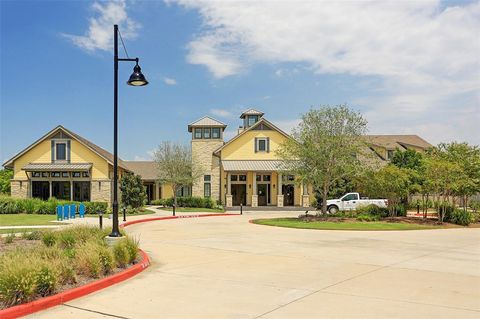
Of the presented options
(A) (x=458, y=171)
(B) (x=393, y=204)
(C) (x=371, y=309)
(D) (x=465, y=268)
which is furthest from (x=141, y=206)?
(C) (x=371, y=309)

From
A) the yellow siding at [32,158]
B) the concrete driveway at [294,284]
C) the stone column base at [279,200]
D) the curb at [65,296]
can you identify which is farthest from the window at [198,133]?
the curb at [65,296]

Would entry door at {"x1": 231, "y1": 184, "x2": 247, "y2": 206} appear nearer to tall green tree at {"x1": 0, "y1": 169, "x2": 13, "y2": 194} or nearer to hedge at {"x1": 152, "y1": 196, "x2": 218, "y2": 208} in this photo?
hedge at {"x1": 152, "y1": 196, "x2": 218, "y2": 208}

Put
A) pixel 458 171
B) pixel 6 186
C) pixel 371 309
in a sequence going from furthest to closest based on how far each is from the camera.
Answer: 1. pixel 6 186
2. pixel 458 171
3. pixel 371 309

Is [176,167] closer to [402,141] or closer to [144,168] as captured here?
[144,168]

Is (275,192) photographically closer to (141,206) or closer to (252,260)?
(141,206)

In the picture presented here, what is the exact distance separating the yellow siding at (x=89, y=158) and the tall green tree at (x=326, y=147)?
73.4ft

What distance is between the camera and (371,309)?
704cm

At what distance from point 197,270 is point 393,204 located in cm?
2192

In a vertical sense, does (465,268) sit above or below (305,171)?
below

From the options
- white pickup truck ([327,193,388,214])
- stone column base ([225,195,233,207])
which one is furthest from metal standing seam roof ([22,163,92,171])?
white pickup truck ([327,193,388,214])

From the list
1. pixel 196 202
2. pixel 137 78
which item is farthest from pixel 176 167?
pixel 137 78

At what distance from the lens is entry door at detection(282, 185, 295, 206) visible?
48625 millimetres

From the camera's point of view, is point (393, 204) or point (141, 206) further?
point (141, 206)

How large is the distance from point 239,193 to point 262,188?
256 centimetres
